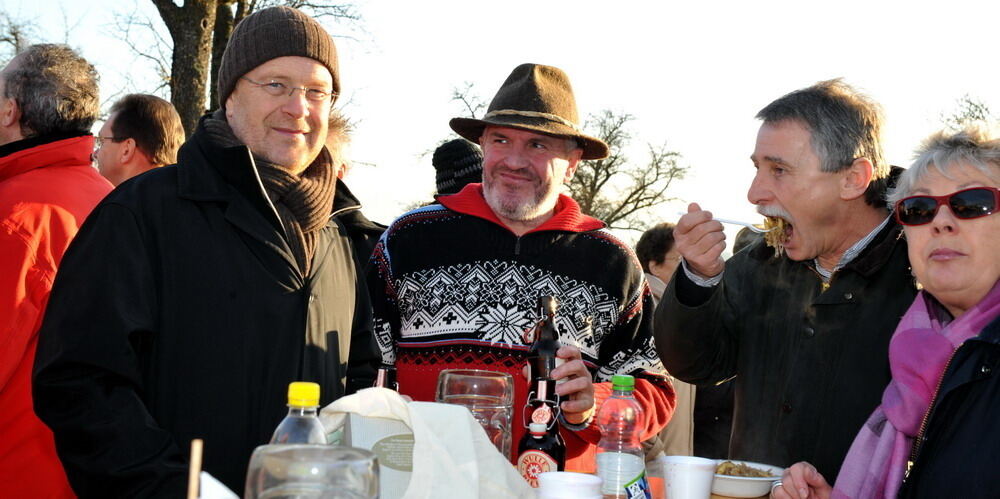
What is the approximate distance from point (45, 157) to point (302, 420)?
252 cm

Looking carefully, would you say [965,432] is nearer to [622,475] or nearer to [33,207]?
[622,475]

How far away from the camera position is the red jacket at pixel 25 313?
11.3ft

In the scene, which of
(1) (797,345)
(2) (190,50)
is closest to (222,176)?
(1) (797,345)

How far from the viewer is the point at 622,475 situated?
2.45 meters

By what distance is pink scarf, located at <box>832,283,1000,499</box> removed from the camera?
2.63 meters

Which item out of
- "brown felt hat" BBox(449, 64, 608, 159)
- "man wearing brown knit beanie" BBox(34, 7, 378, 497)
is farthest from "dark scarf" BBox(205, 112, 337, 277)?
"brown felt hat" BBox(449, 64, 608, 159)

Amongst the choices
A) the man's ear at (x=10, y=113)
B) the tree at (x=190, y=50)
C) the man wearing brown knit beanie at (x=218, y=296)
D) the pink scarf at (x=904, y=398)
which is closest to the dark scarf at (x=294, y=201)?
the man wearing brown knit beanie at (x=218, y=296)

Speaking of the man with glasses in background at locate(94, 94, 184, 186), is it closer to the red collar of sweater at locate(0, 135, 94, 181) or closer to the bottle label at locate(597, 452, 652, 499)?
the red collar of sweater at locate(0, 135, 94, 181)

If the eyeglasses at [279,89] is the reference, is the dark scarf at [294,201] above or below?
below

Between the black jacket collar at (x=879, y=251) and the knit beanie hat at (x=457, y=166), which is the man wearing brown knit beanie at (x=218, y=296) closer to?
the black jacket collar at (x=879, y=251)

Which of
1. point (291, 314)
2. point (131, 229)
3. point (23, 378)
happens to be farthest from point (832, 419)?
point (23, 378)

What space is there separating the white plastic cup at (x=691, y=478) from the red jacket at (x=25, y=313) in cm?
Answer: 232

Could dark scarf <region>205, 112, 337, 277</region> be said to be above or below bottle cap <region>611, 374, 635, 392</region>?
above

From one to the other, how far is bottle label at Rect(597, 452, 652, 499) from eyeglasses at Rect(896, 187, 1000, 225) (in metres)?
1.12
